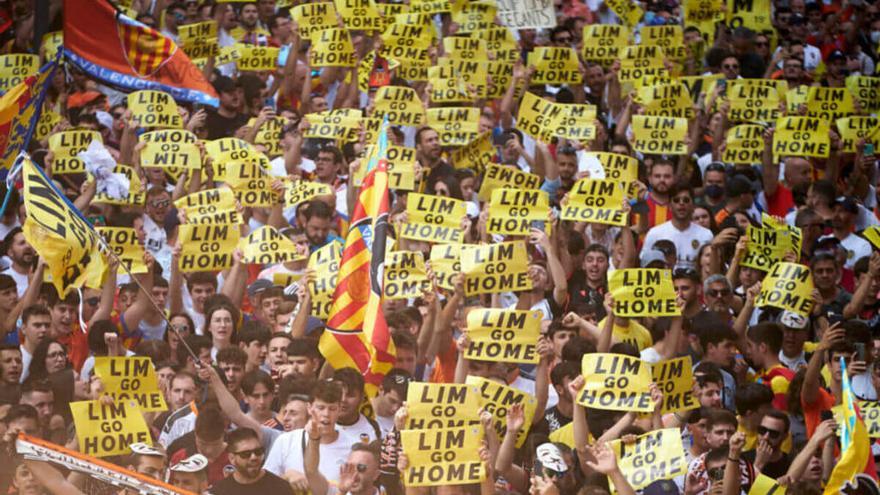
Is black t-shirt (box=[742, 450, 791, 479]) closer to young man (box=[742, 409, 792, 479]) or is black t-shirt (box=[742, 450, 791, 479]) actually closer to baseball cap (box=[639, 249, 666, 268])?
young man (box=[742, 409, 792, 479])

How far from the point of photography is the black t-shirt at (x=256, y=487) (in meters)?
9.63

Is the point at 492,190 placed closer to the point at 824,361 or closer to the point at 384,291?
the point at 384,291

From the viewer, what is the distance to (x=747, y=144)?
605 inches

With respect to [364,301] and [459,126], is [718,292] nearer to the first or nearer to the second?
[364,301]

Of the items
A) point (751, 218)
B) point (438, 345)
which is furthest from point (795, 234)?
point (438, 345)

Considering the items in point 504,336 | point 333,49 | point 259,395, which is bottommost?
point 259,395

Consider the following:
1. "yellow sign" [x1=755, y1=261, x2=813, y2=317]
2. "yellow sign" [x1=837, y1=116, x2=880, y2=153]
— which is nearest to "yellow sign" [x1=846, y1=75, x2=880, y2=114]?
"yellow sign" [x1=837, y1=116, x2=880, y2=153]

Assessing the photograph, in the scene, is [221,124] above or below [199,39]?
below

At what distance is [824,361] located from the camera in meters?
11.7

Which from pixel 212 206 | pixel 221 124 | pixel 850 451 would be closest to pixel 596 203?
pixel 212 206

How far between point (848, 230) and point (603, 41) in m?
3.87

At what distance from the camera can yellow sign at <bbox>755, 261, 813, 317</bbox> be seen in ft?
40.8

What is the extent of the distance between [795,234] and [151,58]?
538 cm

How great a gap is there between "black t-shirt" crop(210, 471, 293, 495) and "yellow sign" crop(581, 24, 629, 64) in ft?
28.3
